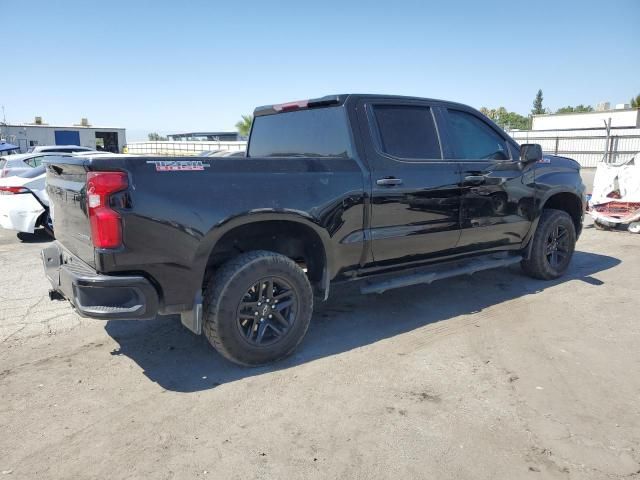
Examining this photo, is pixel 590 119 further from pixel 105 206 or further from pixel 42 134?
pixel 105 206

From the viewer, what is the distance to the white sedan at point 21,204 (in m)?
7.91

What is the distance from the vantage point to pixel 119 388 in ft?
11.1

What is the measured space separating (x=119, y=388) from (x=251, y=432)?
110 cm

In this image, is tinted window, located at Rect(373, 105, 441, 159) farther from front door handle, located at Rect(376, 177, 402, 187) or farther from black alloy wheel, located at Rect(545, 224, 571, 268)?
black alloy wheel, located at Rect(545, 224, 571, 268)

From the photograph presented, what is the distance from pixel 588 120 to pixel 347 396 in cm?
5109

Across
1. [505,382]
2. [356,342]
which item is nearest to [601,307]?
[505,382]

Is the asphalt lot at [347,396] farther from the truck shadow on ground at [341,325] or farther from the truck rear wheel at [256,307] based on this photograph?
the truck rear wheel at [256,307]

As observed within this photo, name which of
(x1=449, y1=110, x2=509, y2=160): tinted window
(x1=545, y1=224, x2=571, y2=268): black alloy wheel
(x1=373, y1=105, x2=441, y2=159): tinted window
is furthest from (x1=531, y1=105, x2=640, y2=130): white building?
(x1=373, y1=105, x2=441, y2=159): tinted window

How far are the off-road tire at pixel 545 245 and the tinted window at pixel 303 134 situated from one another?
2861 mm

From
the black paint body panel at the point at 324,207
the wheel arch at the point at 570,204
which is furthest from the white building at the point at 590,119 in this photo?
the black paint body panel at the point at 324,207

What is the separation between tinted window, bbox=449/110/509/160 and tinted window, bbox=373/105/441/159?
0.30 meters

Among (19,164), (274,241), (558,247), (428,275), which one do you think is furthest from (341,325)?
(19,164)

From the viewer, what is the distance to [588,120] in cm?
4622

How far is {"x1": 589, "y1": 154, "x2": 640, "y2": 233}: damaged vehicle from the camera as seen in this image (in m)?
8.77
